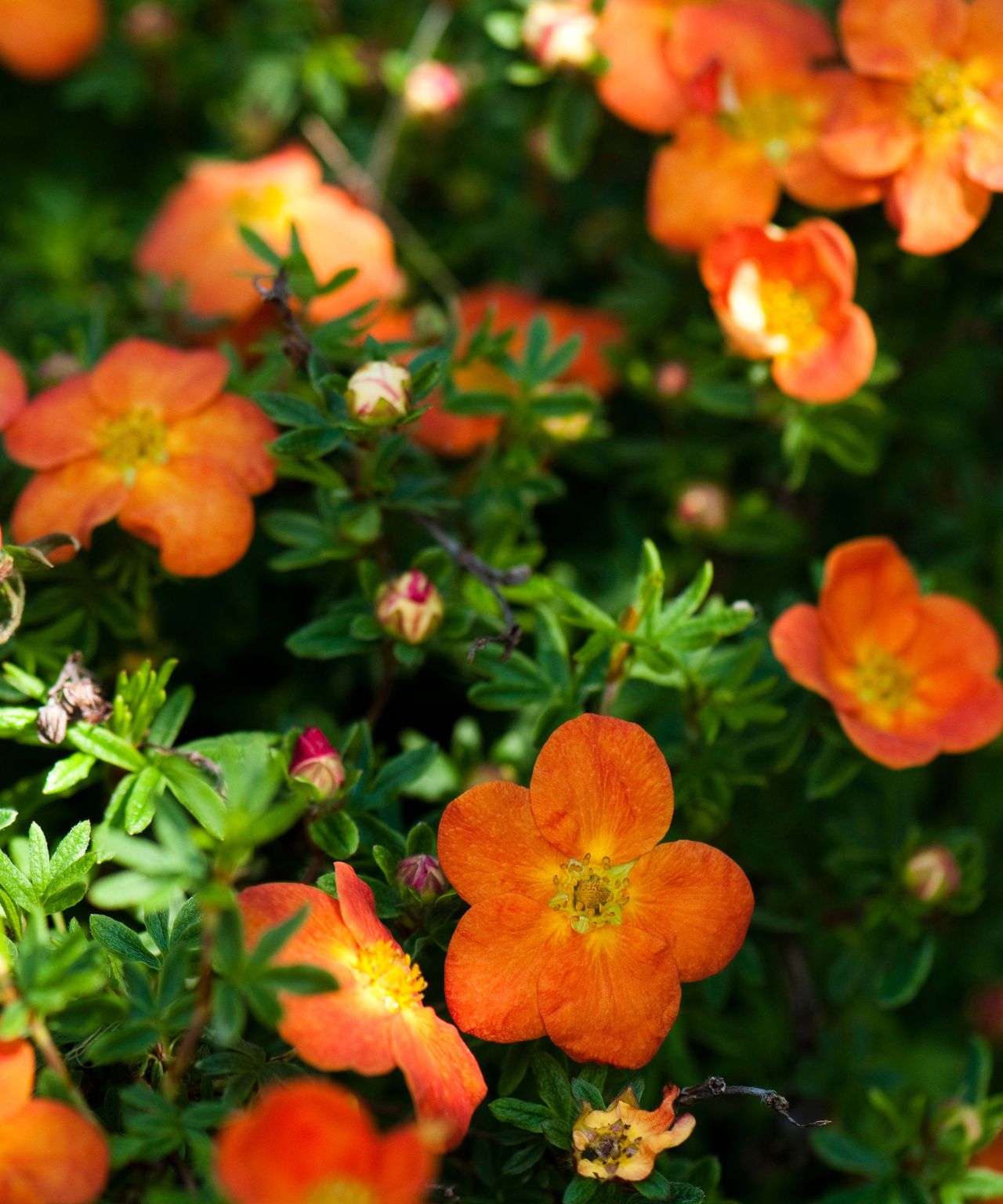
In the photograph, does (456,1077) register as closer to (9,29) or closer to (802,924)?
(802,924)

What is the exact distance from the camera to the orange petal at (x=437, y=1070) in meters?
1.18

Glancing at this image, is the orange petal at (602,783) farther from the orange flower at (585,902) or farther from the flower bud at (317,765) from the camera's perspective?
the flower bud at (317,765)

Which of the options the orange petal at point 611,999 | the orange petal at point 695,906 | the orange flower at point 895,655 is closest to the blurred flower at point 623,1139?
the orange petal at point 611,999

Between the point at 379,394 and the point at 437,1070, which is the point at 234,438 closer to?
the point at 379,394

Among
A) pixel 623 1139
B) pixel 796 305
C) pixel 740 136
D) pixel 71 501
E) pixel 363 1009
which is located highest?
pixel 740 136

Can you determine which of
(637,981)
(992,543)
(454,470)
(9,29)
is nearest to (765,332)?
(454,470)

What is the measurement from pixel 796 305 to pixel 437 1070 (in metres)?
1.21

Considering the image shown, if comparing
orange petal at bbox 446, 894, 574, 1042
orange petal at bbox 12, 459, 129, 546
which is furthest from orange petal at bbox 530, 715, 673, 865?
orange petal at bbox 12, 459, 129, 546

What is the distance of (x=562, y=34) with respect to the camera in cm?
203

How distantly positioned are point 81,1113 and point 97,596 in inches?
30.2

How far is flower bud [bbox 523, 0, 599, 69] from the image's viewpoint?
6.66ft

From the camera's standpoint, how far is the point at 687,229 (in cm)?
196

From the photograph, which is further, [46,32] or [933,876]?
[46,32]

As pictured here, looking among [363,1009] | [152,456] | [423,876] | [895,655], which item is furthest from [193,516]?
[895,655]
